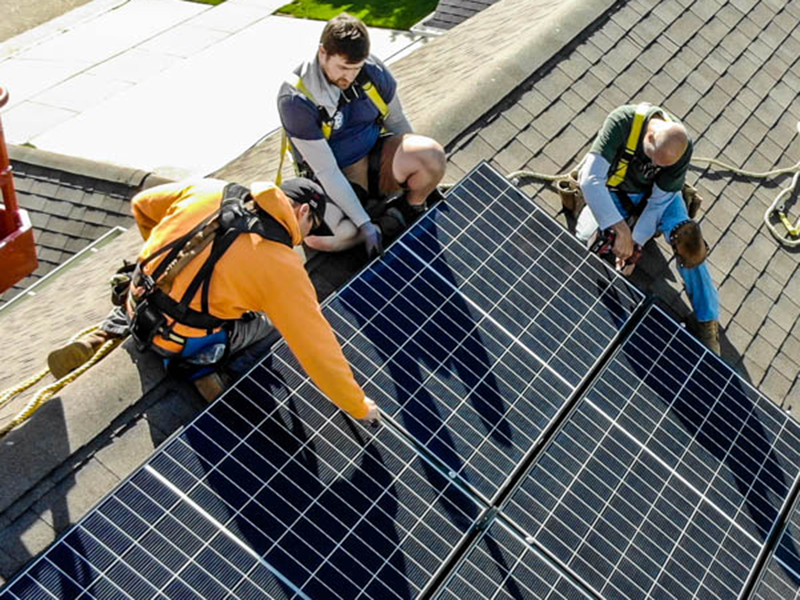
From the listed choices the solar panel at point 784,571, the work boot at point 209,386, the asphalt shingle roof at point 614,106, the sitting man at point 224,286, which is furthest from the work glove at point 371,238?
the solar panel at point 784,571

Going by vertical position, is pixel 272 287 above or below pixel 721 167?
above

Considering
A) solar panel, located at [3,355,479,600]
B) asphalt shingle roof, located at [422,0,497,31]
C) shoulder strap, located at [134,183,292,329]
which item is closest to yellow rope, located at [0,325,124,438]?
shoulder strap, located at [134,183,292,329]

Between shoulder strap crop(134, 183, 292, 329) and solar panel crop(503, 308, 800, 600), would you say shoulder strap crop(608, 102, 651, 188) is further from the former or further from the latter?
shoulder strap crop(134, 183, 292, 329)

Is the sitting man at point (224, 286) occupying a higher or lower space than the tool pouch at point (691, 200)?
higher

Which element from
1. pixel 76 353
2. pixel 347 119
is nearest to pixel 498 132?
pixel 347 119

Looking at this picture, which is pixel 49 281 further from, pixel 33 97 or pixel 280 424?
pixel 33 97

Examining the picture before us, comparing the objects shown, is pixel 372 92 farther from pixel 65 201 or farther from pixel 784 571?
pixel 65 201

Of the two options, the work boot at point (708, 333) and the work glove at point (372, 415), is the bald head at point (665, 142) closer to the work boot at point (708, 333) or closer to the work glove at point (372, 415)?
the work boot at point (708, 333)
